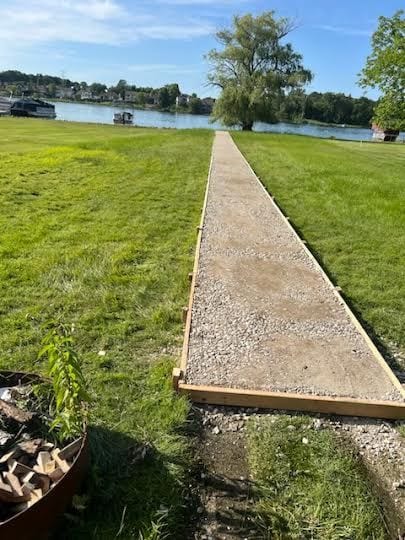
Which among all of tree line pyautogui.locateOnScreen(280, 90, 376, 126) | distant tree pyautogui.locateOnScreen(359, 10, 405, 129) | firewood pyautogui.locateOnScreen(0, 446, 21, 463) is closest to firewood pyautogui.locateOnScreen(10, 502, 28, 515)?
firewood pyautogui.locateOnScreen(0, 446, 21, 463)

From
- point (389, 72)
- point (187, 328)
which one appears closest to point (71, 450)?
point (187, 328)

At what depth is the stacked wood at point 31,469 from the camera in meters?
2.20

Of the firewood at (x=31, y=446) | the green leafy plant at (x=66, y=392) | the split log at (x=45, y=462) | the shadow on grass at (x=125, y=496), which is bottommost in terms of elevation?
the shadow on grass at (x=125, y=496)

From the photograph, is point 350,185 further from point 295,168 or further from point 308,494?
point 308,494

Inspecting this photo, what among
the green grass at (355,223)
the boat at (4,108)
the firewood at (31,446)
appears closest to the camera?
the firewood at (31,446)

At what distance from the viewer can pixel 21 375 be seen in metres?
3.00

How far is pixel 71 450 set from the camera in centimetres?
247

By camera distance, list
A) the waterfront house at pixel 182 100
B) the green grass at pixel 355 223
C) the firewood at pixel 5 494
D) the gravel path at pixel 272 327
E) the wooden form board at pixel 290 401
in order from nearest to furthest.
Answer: the firewood at pixel 5 494
the wooden form board at pixel 290 401
the gravel path at pixel 272 327
the green grass at pixel 355 223
the waterfront house at pixel 182 100

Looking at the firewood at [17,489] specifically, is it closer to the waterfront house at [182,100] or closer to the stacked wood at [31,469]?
the stacked wood at [31,469]

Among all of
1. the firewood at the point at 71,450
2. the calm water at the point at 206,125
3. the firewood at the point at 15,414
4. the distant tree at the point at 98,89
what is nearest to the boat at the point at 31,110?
the calm water at the point at 206,125

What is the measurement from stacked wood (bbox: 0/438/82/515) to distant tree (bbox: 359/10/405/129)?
1057 inches

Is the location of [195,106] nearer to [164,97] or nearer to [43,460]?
[164,97]

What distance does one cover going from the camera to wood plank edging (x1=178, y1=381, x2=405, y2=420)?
11.4 ft

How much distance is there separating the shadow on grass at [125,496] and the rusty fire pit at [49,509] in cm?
12
